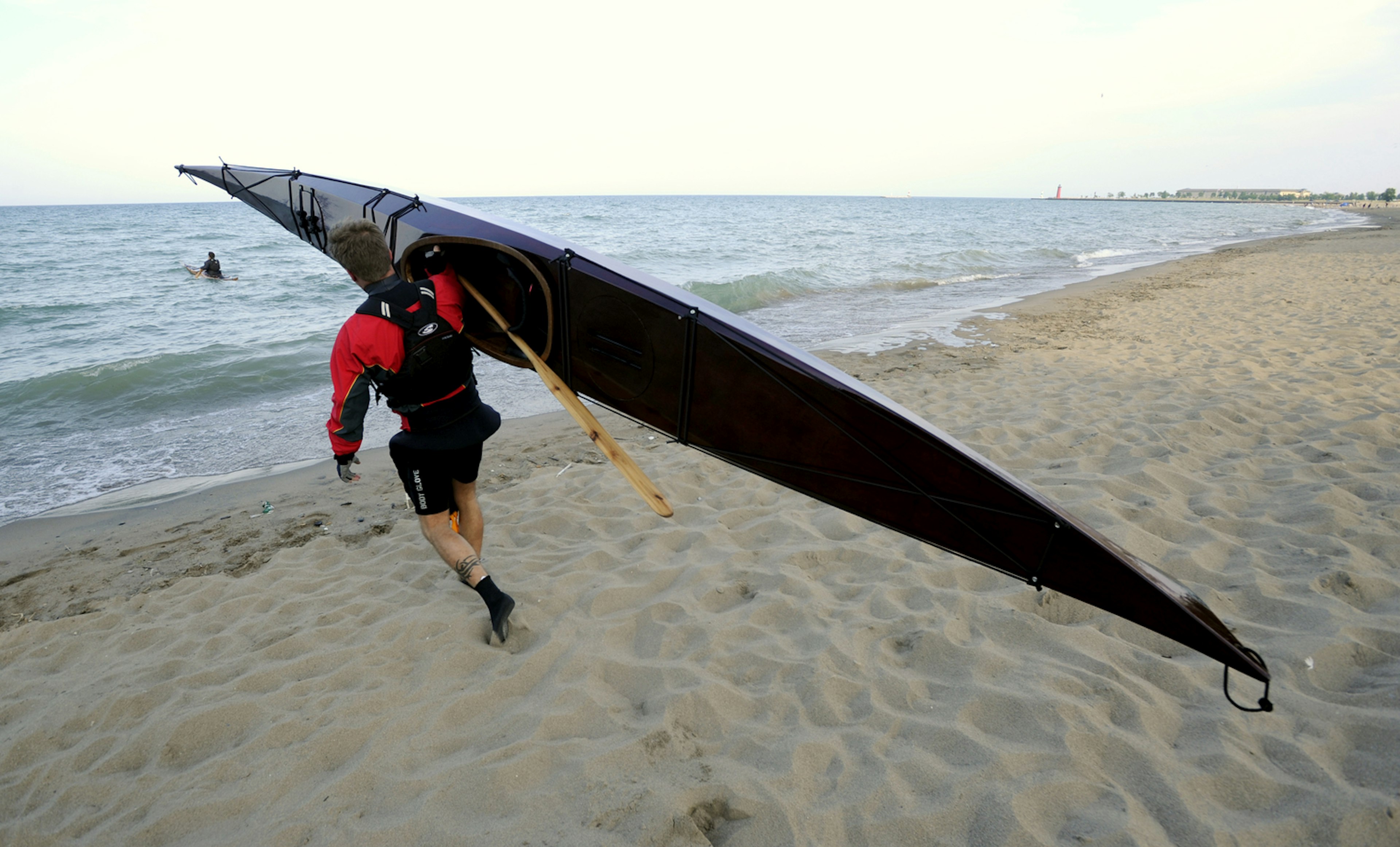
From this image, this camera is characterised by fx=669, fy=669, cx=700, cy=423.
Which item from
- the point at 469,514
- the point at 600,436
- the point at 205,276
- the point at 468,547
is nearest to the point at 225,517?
the point at 469,514

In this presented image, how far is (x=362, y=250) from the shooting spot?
8.43 ft

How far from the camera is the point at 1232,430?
14.9 feet

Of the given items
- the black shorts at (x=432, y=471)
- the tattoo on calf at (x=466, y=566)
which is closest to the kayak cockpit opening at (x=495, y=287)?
the black shorts at (x=432, y=471)

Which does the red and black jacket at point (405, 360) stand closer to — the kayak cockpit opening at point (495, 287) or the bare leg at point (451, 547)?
the kayak cockpit opening at point (495, 287)

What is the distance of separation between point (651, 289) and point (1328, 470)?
3.93 m

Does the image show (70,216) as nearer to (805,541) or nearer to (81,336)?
(81,336)

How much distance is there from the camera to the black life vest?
2535mm

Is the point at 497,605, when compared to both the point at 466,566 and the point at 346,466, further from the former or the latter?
the point at 346,466

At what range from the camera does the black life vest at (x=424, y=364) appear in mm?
2535

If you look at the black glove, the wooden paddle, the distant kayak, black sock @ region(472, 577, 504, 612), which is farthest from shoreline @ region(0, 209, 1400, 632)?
the distant kayak

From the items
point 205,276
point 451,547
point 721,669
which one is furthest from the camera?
point 205,276

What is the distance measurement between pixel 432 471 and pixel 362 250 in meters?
0.94

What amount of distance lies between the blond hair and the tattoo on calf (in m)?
1.23

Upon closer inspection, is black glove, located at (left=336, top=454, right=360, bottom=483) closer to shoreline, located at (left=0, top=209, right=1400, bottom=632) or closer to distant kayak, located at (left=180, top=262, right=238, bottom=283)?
shoreline, located at (left=0, top=209, right=1400, bottom=632)
